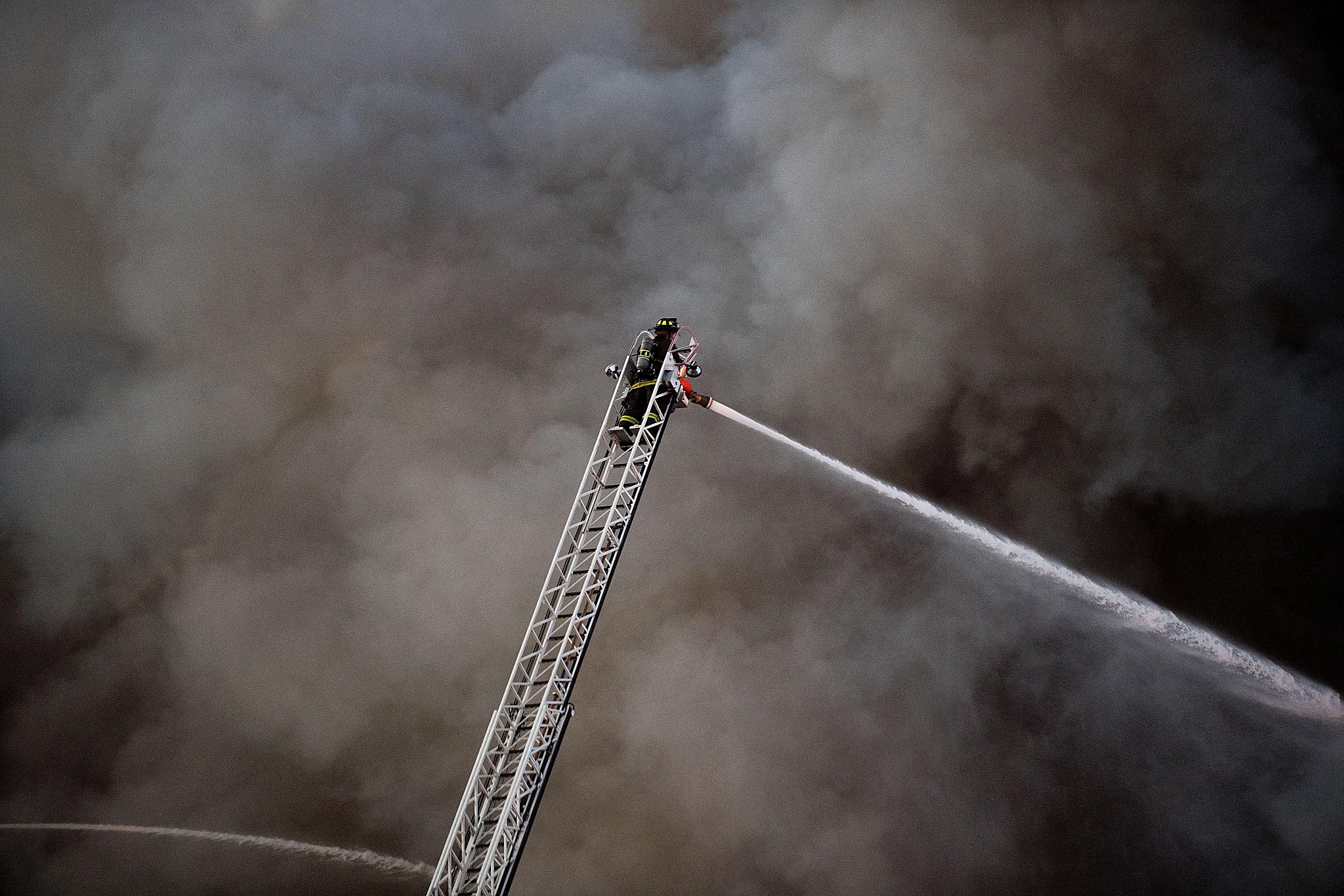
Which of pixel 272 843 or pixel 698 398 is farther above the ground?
pixel 698 398

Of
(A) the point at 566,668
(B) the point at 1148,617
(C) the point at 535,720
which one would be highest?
(B) the point at 1148,617

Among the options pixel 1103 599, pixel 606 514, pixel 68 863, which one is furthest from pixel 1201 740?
pixel 68 863

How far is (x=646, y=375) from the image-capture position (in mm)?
22062

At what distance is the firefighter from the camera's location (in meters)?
21.9

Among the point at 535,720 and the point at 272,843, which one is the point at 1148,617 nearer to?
the point at 535,720

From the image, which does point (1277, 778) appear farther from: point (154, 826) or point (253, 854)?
point (154, 826)

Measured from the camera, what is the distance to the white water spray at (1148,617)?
97.2 ft

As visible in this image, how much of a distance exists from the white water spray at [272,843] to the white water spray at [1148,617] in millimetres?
19845

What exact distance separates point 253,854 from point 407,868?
5.40 m

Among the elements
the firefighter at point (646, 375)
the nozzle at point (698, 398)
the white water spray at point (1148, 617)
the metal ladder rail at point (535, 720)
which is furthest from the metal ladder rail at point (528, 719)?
the white water spray at point (1148, 617)

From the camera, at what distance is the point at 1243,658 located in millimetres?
32531

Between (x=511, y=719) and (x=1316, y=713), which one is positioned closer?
(x=511, y=719)

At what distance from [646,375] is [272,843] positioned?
23593 mm

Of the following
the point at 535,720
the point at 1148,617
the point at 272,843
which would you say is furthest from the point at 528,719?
the point at 1148,617
